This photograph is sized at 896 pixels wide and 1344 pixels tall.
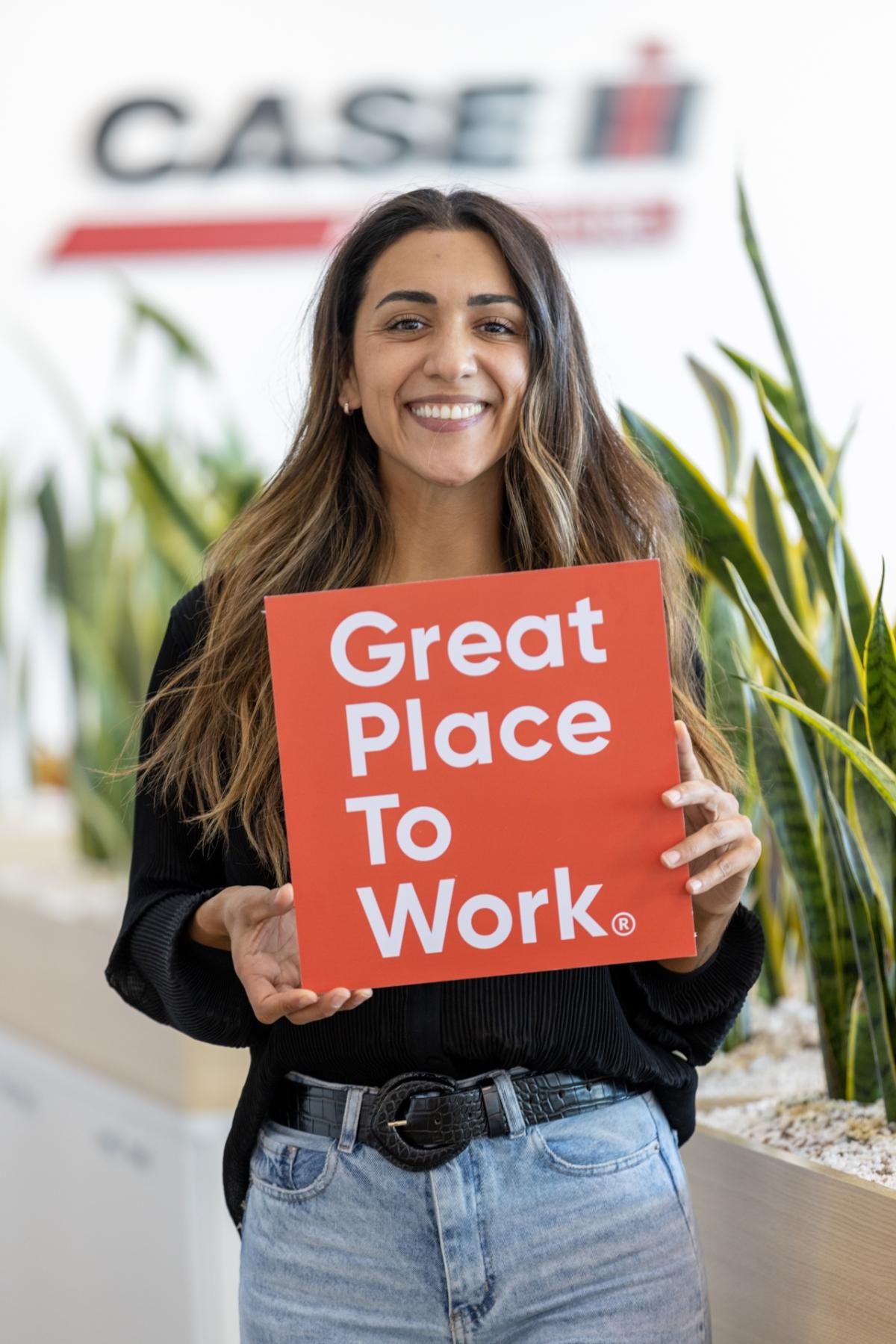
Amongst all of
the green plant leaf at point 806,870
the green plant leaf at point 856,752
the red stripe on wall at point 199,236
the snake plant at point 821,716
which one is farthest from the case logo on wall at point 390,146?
the green plant leaf at point 856,752

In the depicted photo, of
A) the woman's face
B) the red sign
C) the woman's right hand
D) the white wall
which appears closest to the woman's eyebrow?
the woman's face

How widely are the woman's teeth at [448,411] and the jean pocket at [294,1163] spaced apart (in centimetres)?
56

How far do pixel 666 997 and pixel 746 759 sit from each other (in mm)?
446

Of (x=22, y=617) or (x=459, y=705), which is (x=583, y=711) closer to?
(x=459, y=705)

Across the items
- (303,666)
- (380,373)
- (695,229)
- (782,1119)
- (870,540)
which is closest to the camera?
(303,666)

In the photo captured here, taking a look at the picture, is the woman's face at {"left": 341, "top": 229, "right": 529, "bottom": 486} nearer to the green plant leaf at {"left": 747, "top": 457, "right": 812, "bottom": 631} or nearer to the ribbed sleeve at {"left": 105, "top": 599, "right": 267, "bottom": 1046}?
the ribbed sleeve at {"left": 105, "top": 599, "right": 267, "bottom": 1046}

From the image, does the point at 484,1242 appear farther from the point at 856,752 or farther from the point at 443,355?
the point at 443,355

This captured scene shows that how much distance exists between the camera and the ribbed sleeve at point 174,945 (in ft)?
3.88

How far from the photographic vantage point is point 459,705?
1.09 m

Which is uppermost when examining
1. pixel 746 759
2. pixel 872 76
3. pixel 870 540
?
pixel 872 76

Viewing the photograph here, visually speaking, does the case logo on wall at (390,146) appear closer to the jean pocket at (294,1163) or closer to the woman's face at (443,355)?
the woman's face at (443,355)

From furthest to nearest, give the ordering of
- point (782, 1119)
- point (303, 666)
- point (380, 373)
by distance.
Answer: point (782, 1119) < point (380, 373) < point (303, 666)

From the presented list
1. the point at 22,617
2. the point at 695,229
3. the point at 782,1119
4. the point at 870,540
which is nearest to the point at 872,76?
the point at 695,229

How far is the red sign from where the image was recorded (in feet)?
3.54
